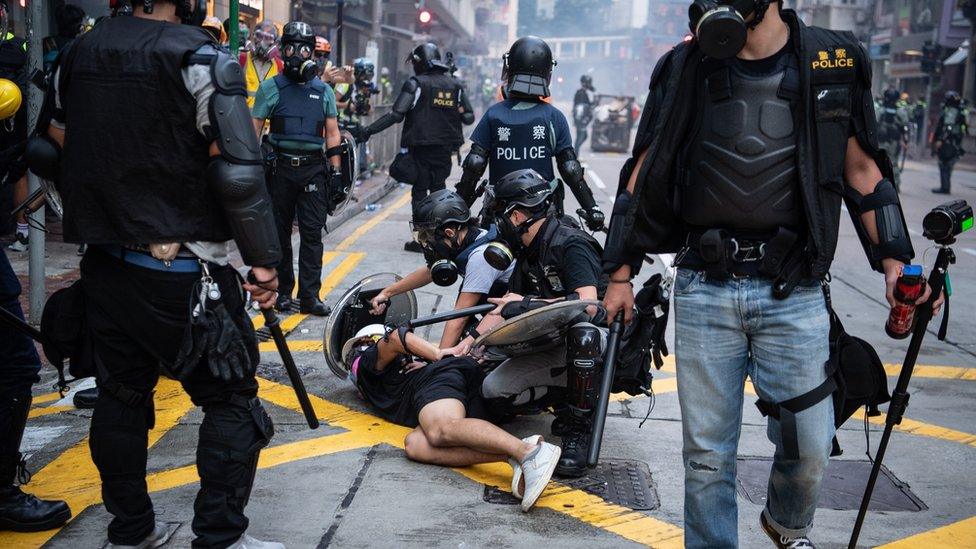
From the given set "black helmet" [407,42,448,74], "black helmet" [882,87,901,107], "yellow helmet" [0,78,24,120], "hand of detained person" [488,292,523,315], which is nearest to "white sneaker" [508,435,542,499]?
"hand of detained person" [488,292,523,315]

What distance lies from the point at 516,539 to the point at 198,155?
1814mm

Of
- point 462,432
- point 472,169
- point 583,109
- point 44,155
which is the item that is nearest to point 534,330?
point 462,432

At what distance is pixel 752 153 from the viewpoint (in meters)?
3.12

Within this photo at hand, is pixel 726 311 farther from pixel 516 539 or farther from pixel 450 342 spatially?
pixel 450 342

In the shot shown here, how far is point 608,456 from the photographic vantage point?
196 inches

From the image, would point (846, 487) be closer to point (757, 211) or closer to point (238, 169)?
point (757, 211)

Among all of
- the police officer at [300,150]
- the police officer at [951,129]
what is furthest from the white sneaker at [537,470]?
the police officer at [951,129]

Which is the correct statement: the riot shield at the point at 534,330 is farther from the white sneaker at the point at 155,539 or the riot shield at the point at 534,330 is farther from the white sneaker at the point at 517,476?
the white sneaker at the point at 155,539

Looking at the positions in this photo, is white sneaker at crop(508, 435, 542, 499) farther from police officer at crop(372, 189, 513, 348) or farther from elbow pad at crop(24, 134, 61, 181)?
elbow pad at crop(24, 134, 61, 181)

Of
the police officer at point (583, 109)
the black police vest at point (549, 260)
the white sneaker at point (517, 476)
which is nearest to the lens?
the white sneaker at point (517, 476)

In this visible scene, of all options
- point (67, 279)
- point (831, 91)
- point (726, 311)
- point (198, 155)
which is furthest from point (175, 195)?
point (67, 279)

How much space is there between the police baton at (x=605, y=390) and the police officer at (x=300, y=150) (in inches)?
180

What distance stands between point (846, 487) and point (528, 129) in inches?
144

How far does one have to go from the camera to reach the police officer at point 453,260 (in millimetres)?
5434
